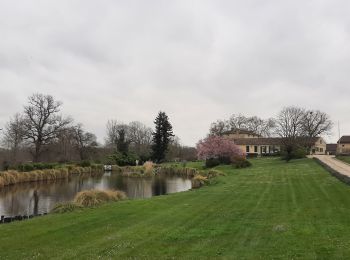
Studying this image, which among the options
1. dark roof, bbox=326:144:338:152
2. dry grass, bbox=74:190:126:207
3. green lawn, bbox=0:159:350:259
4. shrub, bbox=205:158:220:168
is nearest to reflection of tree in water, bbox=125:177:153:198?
dry grass, bbox=74:190:126:207

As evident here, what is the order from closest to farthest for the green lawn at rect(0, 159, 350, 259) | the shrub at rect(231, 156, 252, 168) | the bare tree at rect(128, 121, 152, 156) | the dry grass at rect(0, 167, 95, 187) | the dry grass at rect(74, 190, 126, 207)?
1. the green lawn at rect(0, 159, 350, 259)
2. the dry grass at rect(74, 190, 126, 207)
3. the dry grass at rect(0, 167, 95, 187)
4. the shrub at rect(231, 156, 252, 168)
5. the bare tree at rect(128, 121, 152, 156)

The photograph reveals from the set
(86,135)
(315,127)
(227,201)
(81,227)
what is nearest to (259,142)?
(315,127)

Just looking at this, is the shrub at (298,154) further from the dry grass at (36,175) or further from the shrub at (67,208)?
the shrub at (67,208)

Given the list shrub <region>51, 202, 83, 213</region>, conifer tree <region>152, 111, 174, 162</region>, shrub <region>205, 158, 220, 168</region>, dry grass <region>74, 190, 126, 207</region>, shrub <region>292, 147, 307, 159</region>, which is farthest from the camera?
conifer tree <region>152, 111, 174, 162</region>

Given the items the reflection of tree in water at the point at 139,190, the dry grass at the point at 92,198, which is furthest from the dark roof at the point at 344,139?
the dry grass at the point at 92,198

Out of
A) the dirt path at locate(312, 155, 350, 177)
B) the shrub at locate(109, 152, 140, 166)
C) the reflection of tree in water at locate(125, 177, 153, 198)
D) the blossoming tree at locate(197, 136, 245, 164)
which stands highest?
the blossoming tree at locate(197, 136, 245, 164)

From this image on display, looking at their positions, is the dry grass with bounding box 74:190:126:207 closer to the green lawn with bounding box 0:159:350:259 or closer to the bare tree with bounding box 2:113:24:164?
the green lawn with bounding box 0:159:350:259

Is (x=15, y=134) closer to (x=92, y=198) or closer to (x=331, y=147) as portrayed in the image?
(x=92, y=198)

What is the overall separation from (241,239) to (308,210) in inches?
214

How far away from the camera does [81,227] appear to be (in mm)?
13250

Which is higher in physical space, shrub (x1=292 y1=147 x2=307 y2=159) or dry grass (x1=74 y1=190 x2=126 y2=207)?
shrub (x1=292 y1=147 x2=307 y2=159)

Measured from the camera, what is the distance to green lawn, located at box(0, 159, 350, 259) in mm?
9500

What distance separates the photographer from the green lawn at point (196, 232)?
9.50 metres

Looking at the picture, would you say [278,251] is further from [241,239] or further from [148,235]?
[148,235]
